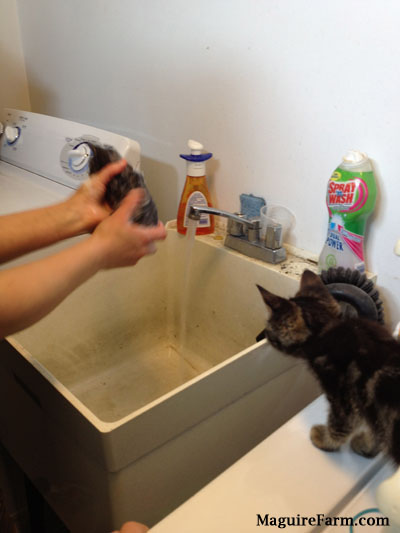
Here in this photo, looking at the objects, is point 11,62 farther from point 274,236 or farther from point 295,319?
point 295,319

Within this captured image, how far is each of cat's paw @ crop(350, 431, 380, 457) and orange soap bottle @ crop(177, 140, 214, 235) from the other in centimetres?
63

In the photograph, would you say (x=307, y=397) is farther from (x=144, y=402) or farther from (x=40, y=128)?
(x=40, y=128)

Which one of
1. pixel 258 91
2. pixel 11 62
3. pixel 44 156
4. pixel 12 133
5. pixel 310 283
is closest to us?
pixel 310 283

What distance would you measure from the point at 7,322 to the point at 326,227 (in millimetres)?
668

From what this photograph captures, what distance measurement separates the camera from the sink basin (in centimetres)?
56

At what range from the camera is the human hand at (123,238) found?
50cm

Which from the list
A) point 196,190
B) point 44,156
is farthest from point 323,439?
point 44,156

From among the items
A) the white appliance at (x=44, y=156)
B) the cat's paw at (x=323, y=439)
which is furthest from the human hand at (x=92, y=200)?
the cat's paw at (x=323, y=439)

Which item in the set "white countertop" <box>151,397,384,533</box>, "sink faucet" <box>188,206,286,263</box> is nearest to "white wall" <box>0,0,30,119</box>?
"sink faucet" <box>188,206,286,263</box>

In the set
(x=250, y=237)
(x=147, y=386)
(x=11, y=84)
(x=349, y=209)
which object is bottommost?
(x=147, y=386)

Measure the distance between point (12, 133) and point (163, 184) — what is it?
505 mm

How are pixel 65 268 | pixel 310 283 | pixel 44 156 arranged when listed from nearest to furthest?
pixel 65 268
pixel 310 283
pixel 44 156

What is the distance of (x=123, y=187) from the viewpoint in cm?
64

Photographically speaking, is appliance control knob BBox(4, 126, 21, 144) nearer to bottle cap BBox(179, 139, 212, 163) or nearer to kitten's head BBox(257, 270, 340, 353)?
bottle cap BBox(179, 139, 212, 163)
